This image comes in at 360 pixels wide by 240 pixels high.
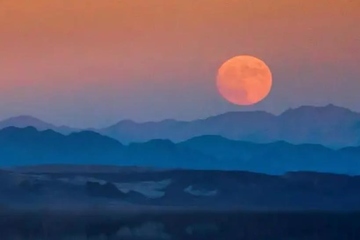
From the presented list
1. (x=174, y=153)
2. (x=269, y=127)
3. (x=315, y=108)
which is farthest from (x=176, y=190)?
(x=315, y=108)

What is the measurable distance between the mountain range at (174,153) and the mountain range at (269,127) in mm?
14

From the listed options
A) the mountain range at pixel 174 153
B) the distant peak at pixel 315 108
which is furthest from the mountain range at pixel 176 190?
the distant peak at pixel 315 108

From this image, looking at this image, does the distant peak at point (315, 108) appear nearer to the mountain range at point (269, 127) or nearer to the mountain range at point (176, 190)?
the mountain range at point (269, 127)

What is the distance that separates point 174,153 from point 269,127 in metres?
0.23

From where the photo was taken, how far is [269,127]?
4.39 ft

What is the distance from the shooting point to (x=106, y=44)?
1371 mm

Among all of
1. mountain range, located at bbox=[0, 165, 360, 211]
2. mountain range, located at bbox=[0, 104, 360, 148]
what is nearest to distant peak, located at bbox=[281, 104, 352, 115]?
mountain range, located at bbox=[0, 104, 360, 148]

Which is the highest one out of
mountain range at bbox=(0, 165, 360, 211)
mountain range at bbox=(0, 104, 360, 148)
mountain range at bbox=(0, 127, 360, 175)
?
mountain range at bbox=(0, 104, 360, 148)

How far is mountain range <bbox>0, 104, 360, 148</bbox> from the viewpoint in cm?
133

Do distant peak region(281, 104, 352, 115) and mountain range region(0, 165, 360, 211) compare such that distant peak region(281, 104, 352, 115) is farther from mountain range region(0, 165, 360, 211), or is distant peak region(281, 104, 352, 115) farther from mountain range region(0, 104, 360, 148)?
mountain range region(0, 165, 360, 211)

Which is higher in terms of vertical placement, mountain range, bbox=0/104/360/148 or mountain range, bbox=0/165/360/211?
mountain range, bbox=0/104/360/148

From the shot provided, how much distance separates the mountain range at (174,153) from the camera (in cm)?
133

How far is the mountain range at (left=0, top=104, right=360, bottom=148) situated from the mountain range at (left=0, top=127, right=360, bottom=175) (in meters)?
0.01

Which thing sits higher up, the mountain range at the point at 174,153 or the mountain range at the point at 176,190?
the mountain range at the point at 174,153
